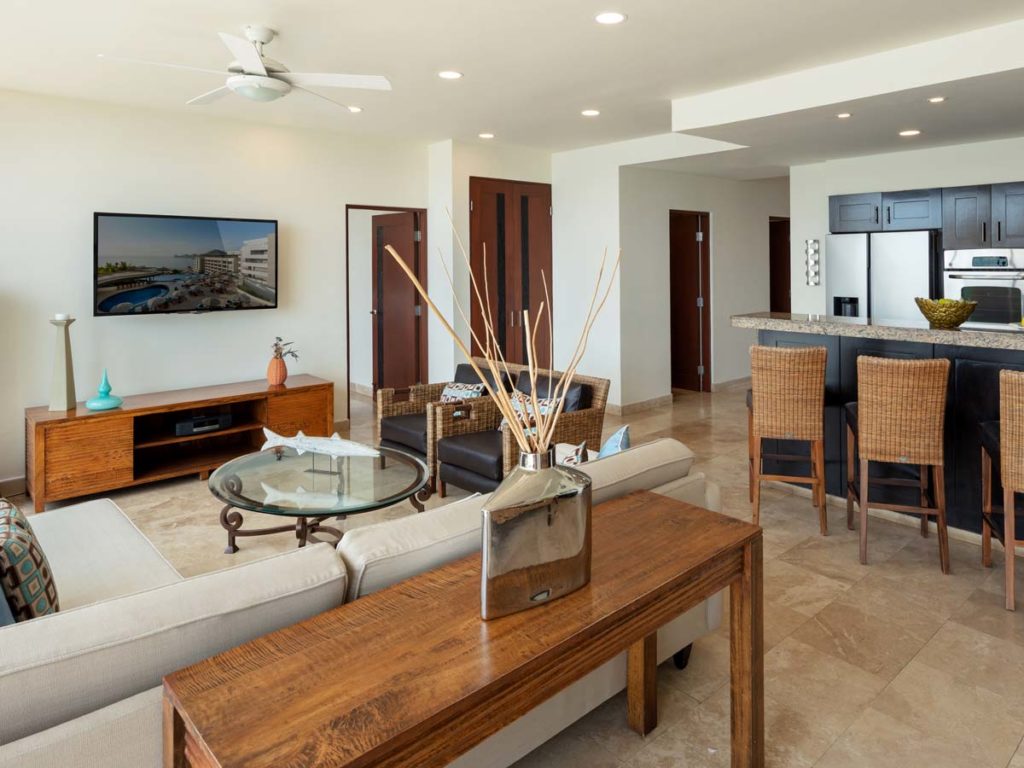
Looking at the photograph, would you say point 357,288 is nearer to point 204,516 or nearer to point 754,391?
point 204,516

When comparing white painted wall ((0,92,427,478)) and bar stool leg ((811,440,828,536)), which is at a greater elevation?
white painted wall ((0,92,427,478))

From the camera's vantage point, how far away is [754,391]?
12.4 ft

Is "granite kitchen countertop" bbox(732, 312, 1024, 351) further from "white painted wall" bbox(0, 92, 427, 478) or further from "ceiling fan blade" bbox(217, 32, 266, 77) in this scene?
"white painted wall" bbox(0, 92, 427, 478)

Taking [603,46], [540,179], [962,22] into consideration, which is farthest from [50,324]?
[962,22]

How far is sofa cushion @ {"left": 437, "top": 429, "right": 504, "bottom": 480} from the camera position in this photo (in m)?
3.92

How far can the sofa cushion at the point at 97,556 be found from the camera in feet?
7.07

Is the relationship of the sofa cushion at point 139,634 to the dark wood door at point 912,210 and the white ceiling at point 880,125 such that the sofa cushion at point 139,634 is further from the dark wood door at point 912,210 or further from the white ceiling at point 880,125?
the dark wood door at point 912,210

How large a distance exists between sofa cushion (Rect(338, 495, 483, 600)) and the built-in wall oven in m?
5.34

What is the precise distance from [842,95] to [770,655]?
324 cm

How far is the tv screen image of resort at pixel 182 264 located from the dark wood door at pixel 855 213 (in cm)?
502

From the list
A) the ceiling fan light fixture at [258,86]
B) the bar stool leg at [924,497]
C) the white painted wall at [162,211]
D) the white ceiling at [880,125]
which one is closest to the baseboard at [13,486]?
the white painted wall at [162,211]

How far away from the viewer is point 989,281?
5.61 m

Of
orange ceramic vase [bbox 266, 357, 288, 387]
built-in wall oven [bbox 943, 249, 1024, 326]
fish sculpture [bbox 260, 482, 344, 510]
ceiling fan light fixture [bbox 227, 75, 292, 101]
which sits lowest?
fish sculpture [bbox 260, 482, 344, 510]

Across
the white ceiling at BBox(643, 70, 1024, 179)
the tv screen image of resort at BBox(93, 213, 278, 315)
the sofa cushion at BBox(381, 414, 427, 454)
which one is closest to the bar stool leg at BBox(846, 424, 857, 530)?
the white ceiling at BBox(643, 70, 1024, 179)
